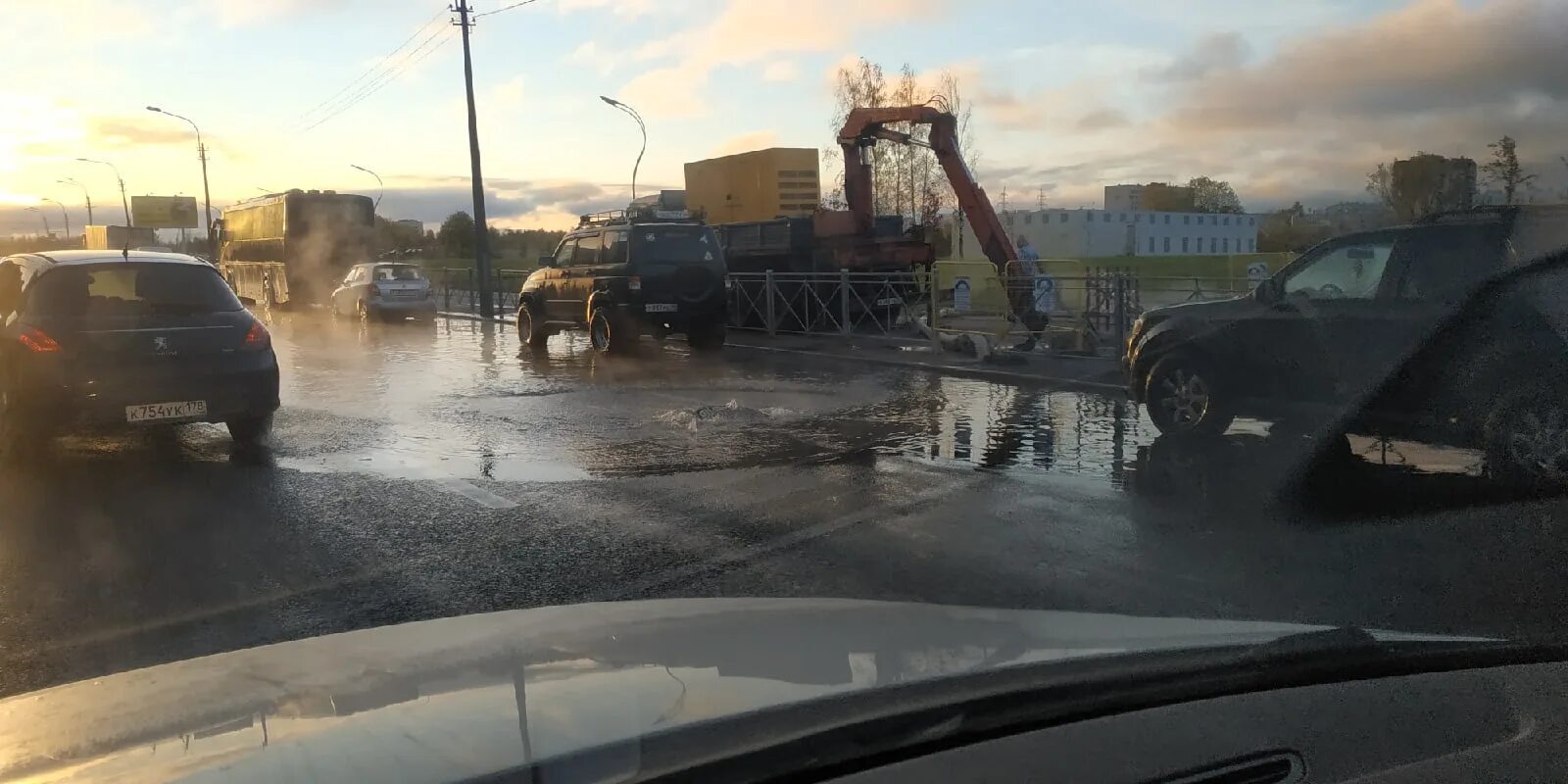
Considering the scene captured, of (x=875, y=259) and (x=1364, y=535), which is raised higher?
(x=875, y=259)

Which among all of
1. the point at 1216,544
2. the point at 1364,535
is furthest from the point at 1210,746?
the point at 1364,535

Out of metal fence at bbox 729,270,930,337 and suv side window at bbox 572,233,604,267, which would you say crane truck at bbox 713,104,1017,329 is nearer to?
metal fence at bbox 729,270,930,337

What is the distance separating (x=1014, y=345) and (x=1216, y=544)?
33.1 feet

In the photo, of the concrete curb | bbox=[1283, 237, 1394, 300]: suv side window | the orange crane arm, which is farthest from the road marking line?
the orange crane arm

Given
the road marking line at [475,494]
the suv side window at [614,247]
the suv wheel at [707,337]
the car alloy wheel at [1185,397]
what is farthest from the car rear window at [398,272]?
the car alloy wheel at [1185,397]

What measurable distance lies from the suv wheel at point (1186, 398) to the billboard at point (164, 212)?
94.4 metres

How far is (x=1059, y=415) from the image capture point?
432 inches

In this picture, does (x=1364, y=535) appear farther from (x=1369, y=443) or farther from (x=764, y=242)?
(x=764, y=242)

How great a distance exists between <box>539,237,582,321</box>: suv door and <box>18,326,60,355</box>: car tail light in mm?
9980

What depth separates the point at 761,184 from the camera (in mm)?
24016

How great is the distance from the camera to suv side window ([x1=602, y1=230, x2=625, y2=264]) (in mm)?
17188

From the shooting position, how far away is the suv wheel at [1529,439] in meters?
6.58

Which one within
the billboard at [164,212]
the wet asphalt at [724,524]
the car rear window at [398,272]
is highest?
the billboard at [164,212]

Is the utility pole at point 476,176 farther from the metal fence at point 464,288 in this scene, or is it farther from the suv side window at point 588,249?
the suv side window at point 588,249
